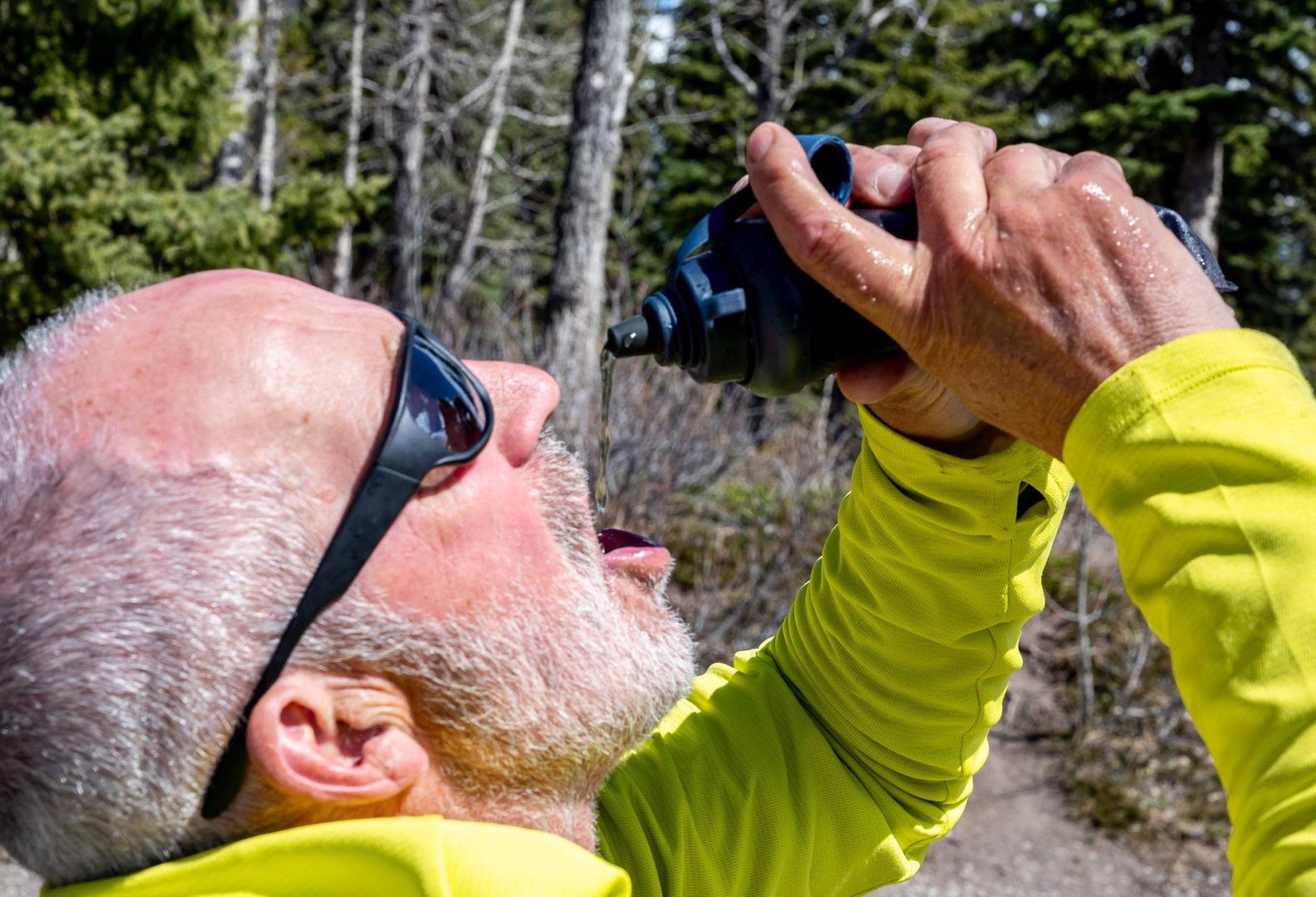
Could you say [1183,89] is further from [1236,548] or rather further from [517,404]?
[1236,548]

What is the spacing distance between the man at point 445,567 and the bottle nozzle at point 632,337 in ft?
0.75

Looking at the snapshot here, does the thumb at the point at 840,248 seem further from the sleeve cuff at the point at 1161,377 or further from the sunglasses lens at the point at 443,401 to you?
the sunglasses lens at the point at 443,401

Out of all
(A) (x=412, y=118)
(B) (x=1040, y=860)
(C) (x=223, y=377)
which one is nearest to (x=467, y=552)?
(C) (x=223, y=377)

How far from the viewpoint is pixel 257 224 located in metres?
8.55

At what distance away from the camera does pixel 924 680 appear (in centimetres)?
188

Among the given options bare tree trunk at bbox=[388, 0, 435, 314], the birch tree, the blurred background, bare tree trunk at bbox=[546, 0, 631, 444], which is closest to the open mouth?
the blurred background

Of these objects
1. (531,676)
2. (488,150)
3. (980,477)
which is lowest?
(488,150)

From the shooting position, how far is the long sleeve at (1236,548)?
103cm

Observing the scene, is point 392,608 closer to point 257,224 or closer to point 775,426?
point 257,224

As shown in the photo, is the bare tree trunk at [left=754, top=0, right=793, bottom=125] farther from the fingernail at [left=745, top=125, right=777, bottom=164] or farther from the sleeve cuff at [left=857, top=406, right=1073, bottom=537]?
the fingernail at [left=745, top=125, right=777, bottom=164]

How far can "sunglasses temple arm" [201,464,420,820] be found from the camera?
1.41m

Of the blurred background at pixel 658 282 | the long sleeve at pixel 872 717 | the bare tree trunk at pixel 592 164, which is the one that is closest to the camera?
the long sleeve at pixel 872 717

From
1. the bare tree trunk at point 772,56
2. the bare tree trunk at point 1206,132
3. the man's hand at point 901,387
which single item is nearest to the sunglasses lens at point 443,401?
the man's hand at point 901,387

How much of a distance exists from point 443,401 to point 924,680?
0.91 m
